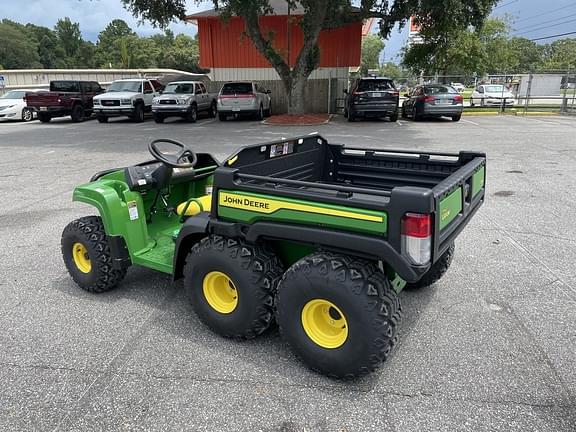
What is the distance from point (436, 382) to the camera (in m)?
2.79

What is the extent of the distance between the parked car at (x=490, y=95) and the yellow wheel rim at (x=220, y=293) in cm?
2575

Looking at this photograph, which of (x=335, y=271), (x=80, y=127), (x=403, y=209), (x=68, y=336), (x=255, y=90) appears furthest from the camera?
(x=255, y=90)

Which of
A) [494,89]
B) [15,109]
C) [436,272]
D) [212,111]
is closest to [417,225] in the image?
[436,272]

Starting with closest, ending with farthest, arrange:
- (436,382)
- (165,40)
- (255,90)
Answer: (436,382)
(255,90)
(165,40)

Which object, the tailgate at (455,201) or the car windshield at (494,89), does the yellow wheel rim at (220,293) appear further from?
the car windshield at (494,89)

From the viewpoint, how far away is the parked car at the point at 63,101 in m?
20.6

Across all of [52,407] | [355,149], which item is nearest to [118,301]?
[52,407]

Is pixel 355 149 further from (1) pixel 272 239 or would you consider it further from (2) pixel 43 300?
(2) pixel 43 300

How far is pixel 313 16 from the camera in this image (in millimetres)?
18312

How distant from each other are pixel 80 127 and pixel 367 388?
19.3 m

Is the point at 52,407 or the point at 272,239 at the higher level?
the point at 272,239

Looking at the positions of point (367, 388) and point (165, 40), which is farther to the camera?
point (165, 40)

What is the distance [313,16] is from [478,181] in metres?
16.8

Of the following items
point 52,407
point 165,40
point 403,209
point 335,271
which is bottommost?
point 52,407
